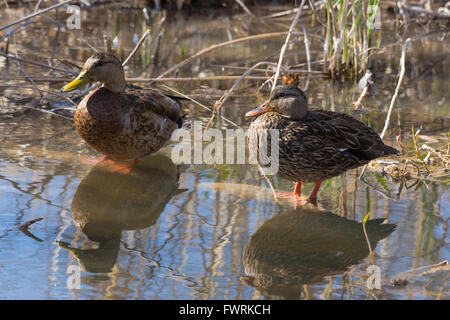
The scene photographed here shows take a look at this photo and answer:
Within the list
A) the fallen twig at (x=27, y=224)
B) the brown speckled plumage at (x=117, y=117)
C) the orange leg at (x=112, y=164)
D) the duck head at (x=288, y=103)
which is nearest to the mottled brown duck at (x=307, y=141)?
the duck head at (x=288, y=103)

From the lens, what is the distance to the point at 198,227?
3777 millimetres

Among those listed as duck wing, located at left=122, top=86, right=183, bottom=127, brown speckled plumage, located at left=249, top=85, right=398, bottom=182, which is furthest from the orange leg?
brown speckled plumage, located at left=249, top=85, right=398, bottom=182

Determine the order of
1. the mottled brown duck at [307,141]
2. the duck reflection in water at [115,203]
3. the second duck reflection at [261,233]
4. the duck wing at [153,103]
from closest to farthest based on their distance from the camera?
the second duck reflection at [261,233] < the duck reflection in water at [115,203] < the mottled brown duck at [307,141] < the duck wing at [153,103]

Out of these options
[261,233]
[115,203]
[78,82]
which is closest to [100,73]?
[78,82]

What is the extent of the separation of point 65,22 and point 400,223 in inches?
233

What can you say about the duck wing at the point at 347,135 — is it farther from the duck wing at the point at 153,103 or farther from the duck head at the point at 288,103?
the duck wing at the point at 153,103

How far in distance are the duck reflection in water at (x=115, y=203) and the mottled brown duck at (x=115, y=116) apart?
0.17 meters

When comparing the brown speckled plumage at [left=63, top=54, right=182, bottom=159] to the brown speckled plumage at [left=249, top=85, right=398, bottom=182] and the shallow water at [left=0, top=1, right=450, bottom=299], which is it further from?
the brown speckled plumage at [left=249, top=85, right=398, bottom=182]

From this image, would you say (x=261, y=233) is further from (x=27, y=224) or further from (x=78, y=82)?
(x=78, y=82)

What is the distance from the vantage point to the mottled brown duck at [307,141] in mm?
4152

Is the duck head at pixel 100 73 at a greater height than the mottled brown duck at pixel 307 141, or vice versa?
the duck head at pixel 100 73

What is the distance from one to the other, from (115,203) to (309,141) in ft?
4.15

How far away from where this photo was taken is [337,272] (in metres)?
3.33

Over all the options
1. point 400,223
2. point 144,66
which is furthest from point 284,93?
point 144,66
